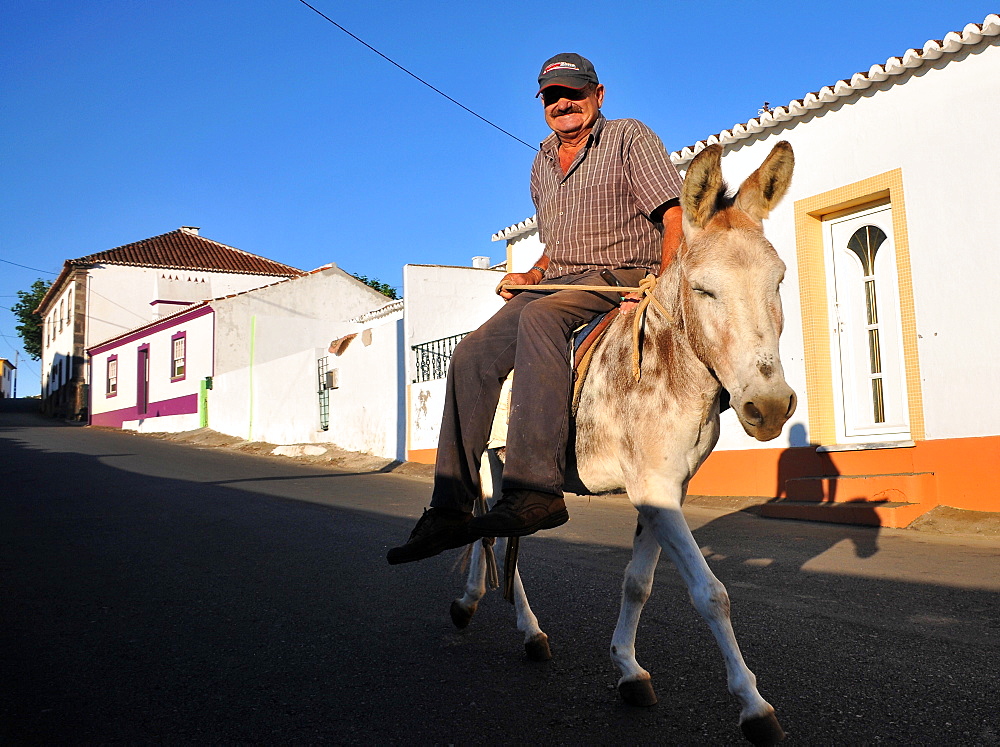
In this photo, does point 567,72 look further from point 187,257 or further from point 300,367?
point 187,257

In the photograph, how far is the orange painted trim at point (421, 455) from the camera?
1650 centimetres

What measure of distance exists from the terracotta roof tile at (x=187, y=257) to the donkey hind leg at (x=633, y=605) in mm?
39219

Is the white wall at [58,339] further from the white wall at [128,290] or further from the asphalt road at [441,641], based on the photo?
the asphalt road at [441,641]

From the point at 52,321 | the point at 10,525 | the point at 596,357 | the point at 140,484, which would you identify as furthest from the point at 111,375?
the point at 596,357

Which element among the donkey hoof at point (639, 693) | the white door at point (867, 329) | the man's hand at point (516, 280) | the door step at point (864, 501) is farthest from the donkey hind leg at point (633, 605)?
the white door at point (867, 329)

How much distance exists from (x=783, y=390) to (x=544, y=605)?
2.45 metres

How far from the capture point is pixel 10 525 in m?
7.50

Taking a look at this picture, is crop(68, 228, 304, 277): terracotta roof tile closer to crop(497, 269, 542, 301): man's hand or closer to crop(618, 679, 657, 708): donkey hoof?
crop(497, 269, 542, 301): man's hand

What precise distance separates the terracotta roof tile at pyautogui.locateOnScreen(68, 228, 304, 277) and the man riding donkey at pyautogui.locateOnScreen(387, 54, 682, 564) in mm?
38366

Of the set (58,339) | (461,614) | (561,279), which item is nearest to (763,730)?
(461,614)

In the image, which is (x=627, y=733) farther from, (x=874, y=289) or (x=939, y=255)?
(x=874, y=289)

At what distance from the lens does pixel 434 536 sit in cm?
341

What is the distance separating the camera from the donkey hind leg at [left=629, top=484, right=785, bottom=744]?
2.31m

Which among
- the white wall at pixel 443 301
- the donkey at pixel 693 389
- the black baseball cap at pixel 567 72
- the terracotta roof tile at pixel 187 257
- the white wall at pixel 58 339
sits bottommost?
the donkey at pixel 693 389
